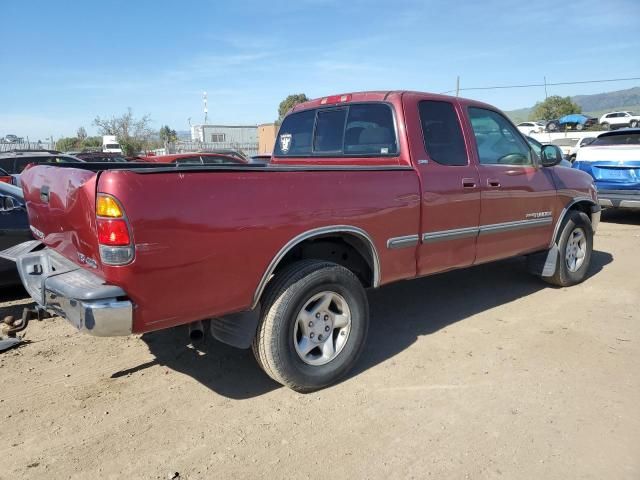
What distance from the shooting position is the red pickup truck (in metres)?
2.58

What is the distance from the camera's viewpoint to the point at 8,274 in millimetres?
4895

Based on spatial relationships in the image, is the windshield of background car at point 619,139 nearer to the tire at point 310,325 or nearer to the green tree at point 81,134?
the tire at point 310,325

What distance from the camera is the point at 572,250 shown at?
5.73m

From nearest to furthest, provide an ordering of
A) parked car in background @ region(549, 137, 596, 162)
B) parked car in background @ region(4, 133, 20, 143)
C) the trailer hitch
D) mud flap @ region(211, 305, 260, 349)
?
1. mud flap @ region(211, 305, 260, 349)
2. the trailer hitch
3. parked car in background @ region(549, 137, 596, 162)
4. parked car in background @ region(4, 133, 20, 143)

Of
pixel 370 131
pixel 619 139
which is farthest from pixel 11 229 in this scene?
pixel 619 139

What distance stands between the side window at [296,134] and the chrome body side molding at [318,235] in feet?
5.20

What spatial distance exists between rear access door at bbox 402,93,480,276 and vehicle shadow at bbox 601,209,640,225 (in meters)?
7.73

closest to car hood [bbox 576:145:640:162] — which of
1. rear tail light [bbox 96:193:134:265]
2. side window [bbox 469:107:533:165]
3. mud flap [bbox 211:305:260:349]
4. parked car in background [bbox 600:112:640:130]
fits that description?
side window [bbox 469:107:533:165]

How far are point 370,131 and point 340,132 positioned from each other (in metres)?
0.37

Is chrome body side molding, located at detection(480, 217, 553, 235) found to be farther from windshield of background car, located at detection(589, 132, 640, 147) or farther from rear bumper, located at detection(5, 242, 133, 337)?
windshield of background car, located at detection(589, 132, 640, 147)

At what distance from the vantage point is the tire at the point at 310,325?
3141mm

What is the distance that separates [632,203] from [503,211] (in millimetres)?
6128

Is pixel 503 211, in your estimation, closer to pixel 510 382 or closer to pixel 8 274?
pixel 510 382

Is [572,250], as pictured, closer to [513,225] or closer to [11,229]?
[513,225]
